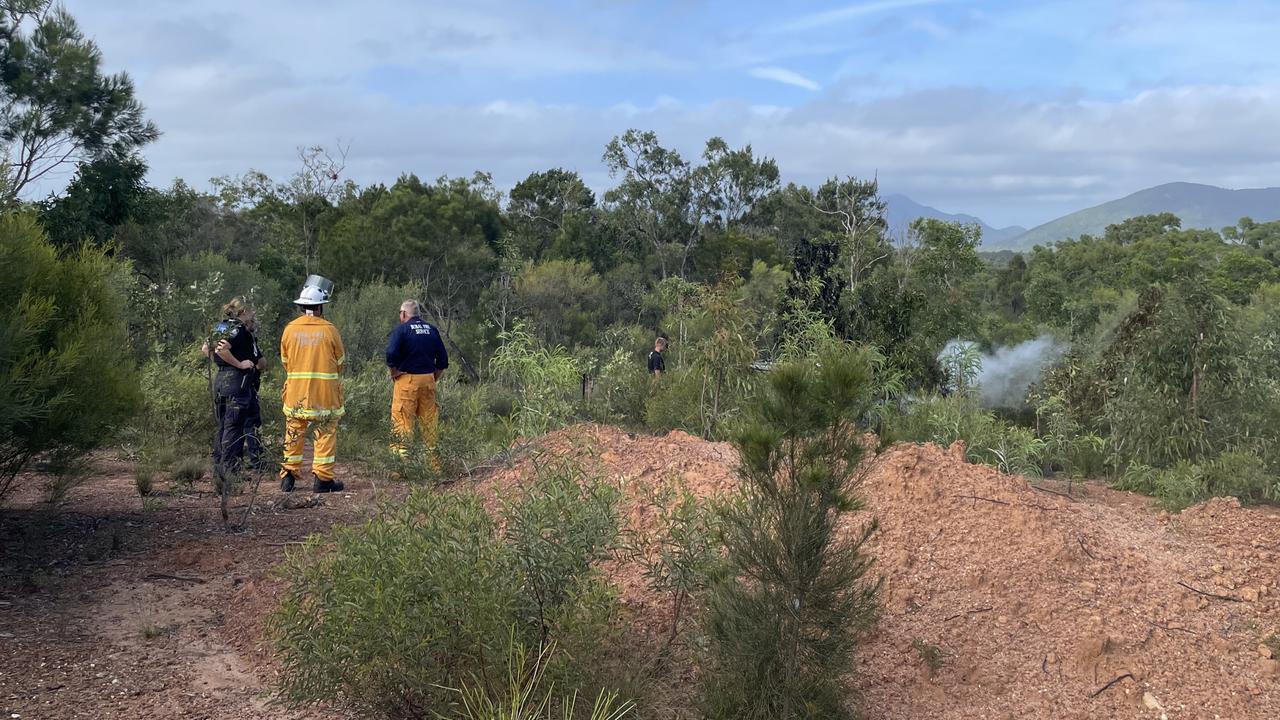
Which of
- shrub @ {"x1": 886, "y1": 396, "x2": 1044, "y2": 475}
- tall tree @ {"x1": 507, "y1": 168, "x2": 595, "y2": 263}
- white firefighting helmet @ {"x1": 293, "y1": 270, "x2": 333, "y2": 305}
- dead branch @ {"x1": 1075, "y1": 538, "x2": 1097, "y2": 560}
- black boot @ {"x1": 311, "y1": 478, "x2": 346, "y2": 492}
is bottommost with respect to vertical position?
black boot @ {"x1": 311, "y1": 478, "x2": 346, "y2": 492}

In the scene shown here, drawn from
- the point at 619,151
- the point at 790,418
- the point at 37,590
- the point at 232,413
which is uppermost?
the point at 619,151

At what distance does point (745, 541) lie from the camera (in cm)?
350

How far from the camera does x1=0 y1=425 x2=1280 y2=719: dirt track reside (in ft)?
13.5

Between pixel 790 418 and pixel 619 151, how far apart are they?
3332 centimetres

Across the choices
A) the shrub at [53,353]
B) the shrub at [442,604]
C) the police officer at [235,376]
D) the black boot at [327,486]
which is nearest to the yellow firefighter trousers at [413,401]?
the black boot at [327,486]

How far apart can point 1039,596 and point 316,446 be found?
5.27 meters

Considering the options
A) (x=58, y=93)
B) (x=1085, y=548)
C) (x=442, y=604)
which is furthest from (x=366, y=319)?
(x=442, y=604)

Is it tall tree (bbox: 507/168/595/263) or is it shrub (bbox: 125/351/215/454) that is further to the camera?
tall tree (bbox: 507/168/595/263)

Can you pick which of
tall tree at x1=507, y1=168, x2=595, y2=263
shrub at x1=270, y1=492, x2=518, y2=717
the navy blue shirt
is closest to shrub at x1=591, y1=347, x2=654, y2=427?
the navy blue shirt

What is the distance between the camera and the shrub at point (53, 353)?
499 centimetres

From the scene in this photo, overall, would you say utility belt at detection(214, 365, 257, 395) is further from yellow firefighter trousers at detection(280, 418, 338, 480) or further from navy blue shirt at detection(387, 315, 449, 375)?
navy blue shirt at detection(387, 315, 449, 375)

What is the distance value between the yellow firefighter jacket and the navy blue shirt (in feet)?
1.59

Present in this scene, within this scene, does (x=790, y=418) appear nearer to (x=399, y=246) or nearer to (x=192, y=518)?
(x=192, y=518)

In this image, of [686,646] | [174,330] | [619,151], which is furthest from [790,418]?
[619,151]
